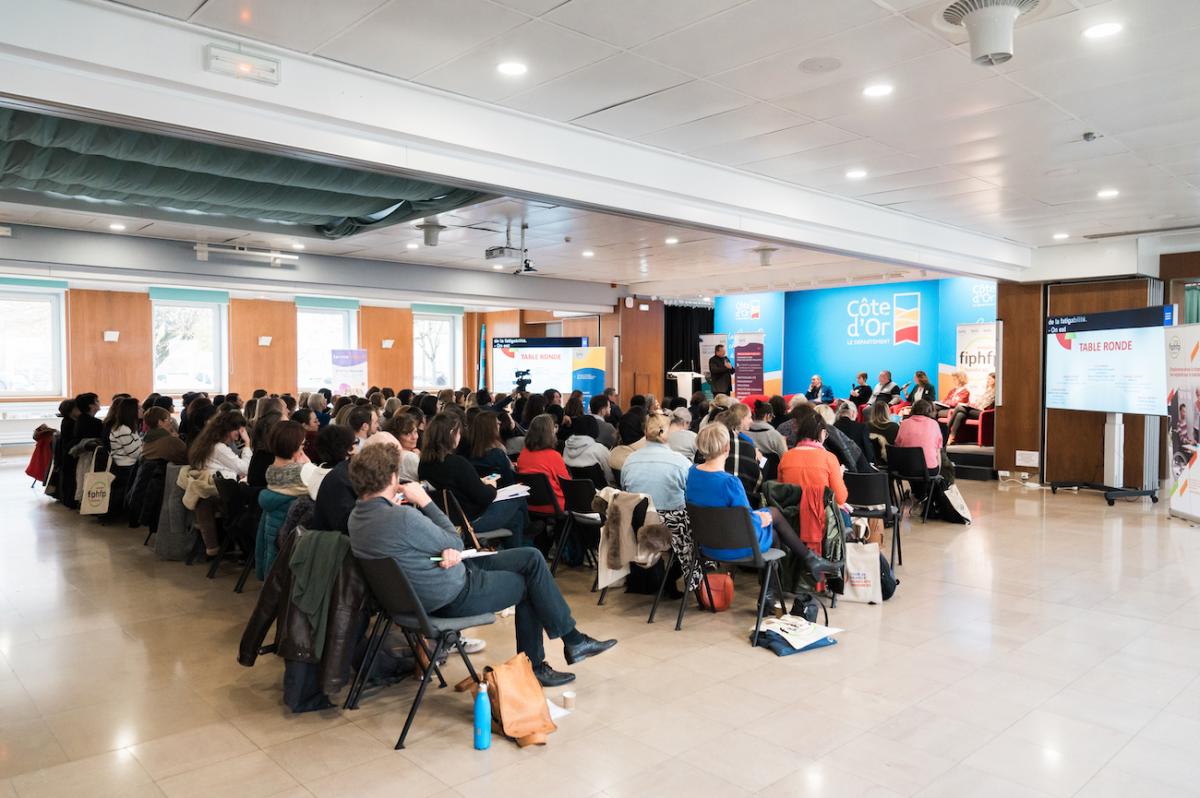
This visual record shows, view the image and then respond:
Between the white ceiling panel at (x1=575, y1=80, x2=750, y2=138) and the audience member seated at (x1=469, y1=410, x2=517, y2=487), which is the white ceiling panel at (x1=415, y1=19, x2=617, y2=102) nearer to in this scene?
the white ceiling panel at (x1=575, y1=80, x2=750, y2=138)

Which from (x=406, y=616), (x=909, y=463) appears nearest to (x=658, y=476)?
(x=406, y=616)

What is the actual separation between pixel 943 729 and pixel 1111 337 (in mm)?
8024

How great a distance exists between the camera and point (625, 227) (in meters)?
9.02

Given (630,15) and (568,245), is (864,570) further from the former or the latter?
(568,245)

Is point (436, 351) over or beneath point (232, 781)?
over

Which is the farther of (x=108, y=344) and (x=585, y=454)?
(x=108, y=344)

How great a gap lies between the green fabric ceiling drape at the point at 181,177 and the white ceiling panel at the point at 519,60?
143 cm

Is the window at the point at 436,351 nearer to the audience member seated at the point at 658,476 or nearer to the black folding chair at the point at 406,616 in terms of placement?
the audience member seated at the point at 658,476

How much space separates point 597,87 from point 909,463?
4766 mm

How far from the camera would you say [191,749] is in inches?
127

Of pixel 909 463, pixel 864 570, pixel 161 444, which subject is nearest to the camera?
pixel 864 570

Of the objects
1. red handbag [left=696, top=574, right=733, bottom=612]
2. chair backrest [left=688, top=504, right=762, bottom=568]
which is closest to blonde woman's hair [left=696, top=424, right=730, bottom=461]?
chair backrest [left=688, top=504, right=762, bottom=568]

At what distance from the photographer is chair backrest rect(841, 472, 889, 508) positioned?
5668mm

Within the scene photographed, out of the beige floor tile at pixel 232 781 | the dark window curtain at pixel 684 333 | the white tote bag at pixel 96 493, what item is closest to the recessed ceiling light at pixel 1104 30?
the beige floor tile at pixel 232 781
